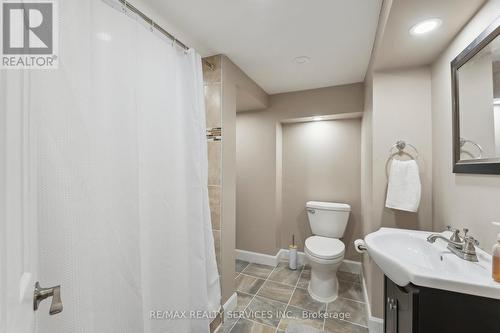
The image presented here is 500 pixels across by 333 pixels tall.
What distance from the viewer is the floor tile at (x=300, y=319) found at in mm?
1674

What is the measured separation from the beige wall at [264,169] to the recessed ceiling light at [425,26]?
124 centimetres

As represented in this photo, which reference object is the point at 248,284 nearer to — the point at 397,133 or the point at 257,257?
the point at 257,257

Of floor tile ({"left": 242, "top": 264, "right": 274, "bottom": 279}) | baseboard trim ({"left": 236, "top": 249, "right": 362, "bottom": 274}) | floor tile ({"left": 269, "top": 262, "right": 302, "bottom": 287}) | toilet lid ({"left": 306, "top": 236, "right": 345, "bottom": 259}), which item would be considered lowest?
floor tile ({"left": 269, "top": 262, "right": 302, "bottom": 287})

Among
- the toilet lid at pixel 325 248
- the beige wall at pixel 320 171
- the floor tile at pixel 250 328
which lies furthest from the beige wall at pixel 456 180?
the floor tile at pixel 250 328

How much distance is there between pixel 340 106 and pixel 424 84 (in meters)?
0.85

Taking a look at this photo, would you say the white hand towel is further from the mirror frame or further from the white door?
the white door

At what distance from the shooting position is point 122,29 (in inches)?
40.8

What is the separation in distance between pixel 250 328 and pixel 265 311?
0.75ft

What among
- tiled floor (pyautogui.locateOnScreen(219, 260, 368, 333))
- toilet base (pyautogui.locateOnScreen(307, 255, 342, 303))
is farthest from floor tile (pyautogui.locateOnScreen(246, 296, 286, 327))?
toilet base (pyautogui.locateOnScreen(307, 255, 342, 303))

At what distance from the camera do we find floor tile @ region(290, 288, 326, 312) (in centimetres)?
187

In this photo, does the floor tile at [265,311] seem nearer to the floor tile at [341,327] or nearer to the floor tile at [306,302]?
the floor tile at [306,302]

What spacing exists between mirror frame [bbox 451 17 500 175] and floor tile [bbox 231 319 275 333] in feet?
5.59

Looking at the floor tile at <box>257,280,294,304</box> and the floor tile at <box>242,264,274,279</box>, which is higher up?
the floor tile at <box>242,264,274,279</box>

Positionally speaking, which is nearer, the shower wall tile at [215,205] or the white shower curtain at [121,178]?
the white shower curtain at [121,178]
